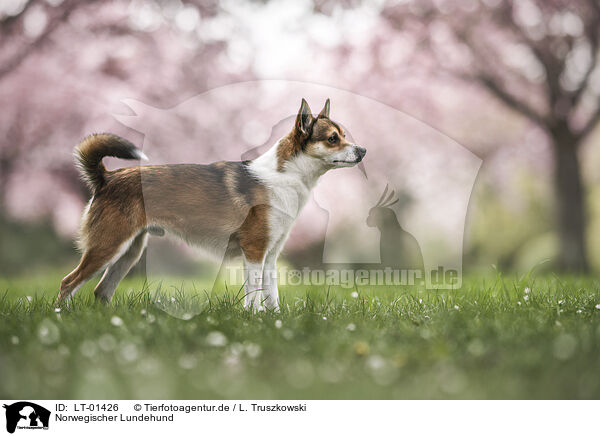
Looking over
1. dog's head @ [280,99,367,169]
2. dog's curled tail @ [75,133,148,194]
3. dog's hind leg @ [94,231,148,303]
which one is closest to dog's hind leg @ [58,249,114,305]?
dog's hind leg @ [94,231,148,303]

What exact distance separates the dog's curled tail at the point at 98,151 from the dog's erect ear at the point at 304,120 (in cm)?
129

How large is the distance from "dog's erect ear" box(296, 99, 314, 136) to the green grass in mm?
1450

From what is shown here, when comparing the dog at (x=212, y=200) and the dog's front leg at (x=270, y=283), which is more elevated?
the dog at (x=212, y=200)

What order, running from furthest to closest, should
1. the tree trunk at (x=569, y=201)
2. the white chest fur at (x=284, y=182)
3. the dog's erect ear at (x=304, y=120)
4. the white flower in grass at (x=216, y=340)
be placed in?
the tree trunk at (x=569, y=201), the white chest fur at (x=284, y=182), the dog's erect ear at (x=304, y=120), the white flower in grass at (x=216, y=340)

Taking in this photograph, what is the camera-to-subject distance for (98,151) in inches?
154

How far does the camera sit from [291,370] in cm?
237

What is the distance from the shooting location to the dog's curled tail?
3.88 metres

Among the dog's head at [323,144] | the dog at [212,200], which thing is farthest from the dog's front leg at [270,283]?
the dog's head at [323,144]

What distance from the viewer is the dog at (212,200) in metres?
3.81

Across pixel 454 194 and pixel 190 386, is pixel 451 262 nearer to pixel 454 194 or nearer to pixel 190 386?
pixel 454 194

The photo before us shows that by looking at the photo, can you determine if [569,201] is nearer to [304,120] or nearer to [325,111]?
[325,111]
